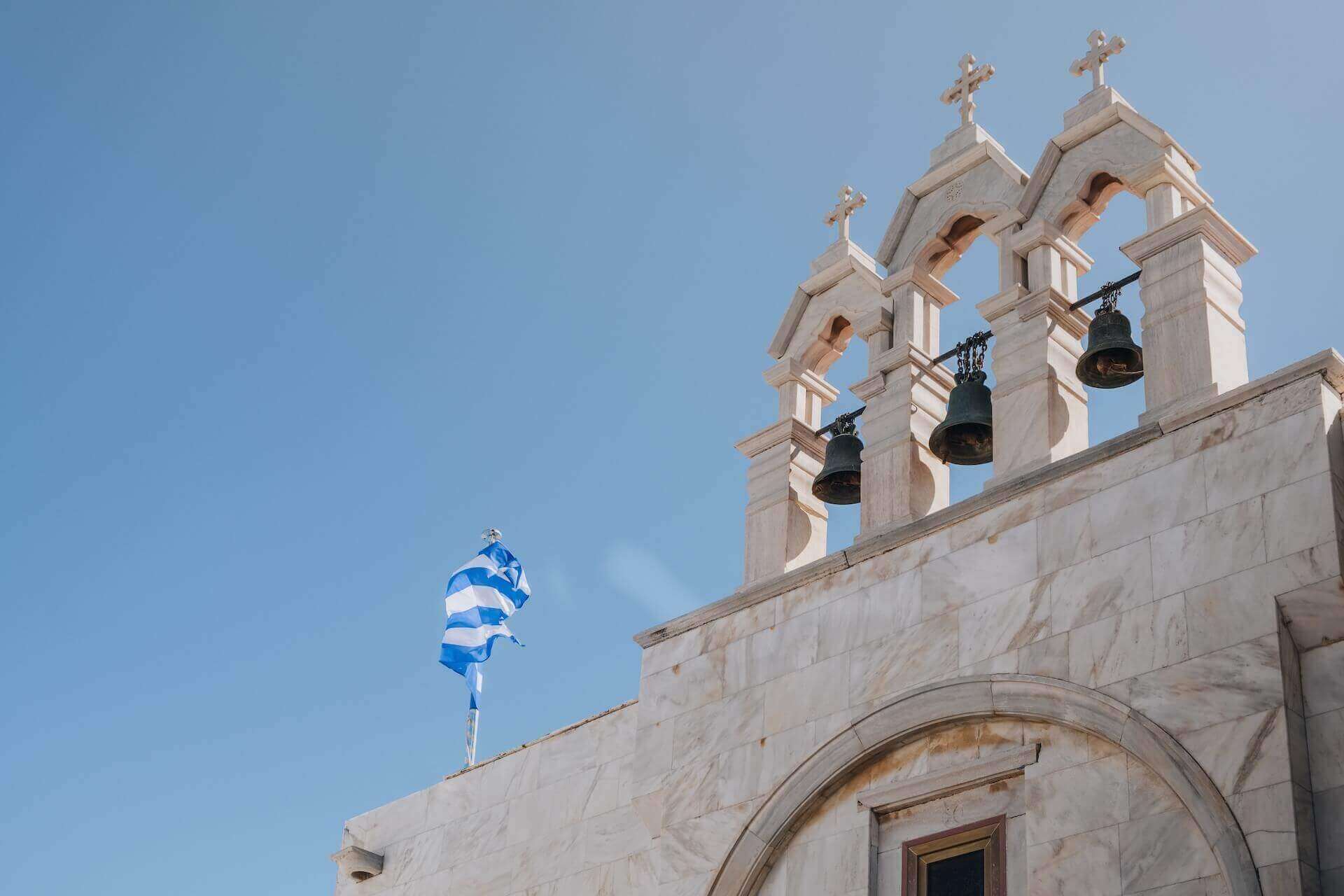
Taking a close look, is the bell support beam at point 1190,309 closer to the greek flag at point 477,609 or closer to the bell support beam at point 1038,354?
the bell support beam at point 1038,354

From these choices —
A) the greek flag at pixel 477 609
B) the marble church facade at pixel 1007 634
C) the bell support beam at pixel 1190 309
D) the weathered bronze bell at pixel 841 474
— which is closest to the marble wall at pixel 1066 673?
the marble church facade at pixel 1007 634

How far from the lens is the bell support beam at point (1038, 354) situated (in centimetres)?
1523

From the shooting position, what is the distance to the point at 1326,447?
12.8 meters

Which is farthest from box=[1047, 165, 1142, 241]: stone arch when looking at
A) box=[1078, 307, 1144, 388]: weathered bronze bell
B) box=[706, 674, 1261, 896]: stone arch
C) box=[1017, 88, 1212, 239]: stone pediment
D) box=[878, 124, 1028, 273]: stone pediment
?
box=[706, 674, 1261, 896]: stone arch

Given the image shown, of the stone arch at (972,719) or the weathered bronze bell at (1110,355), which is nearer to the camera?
the stone arch at (972,719)

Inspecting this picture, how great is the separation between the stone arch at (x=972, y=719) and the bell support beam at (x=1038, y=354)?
6.19 feet

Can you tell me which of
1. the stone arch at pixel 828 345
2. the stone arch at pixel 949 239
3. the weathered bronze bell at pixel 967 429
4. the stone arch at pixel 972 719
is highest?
the stone arch at pixel 949 239

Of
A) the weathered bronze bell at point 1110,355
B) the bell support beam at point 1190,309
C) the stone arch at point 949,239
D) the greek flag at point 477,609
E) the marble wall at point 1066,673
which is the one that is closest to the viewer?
the marble wall at point 1066,673

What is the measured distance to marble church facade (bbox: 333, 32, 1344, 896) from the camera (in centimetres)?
1252

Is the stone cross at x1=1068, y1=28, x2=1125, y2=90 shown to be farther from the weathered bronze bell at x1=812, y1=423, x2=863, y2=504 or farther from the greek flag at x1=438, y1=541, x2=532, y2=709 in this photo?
the greek flag at x1=438, y1=541, x2=532, y2=709

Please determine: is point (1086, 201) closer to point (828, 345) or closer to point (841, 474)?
point (828, 345)

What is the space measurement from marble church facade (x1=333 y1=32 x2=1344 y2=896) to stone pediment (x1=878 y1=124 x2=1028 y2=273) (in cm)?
3

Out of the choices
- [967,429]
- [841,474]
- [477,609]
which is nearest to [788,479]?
[841,474]

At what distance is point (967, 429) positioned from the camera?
1600 centimetres
